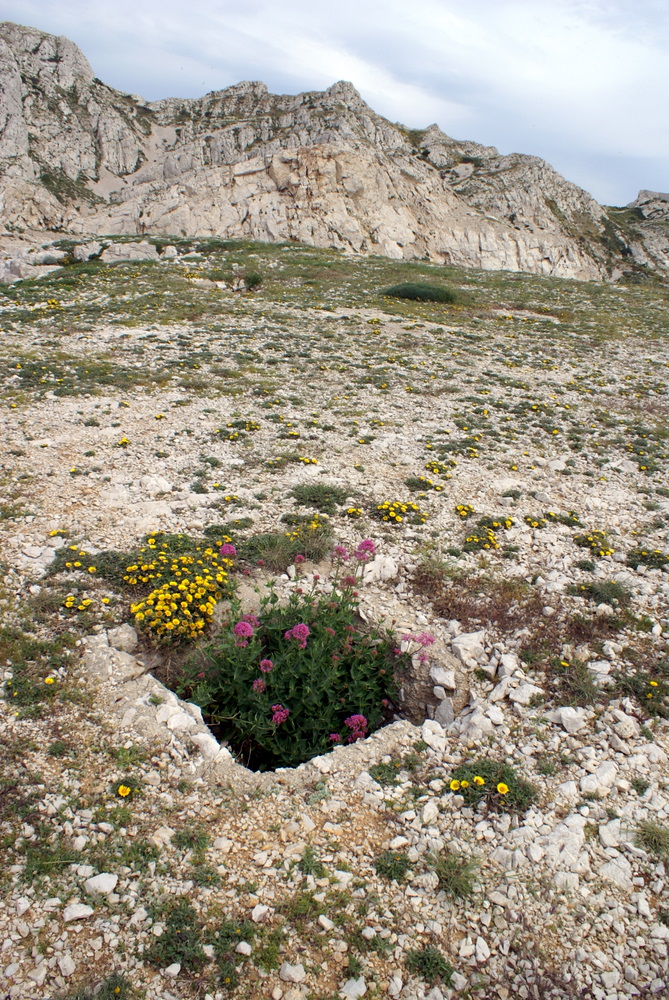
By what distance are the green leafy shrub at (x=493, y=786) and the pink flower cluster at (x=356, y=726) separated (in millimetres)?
1095

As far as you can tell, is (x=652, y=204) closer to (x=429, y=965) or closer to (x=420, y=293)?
(x=420, y=293)

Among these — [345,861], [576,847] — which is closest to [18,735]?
[345,861]

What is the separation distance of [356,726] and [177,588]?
307 cm

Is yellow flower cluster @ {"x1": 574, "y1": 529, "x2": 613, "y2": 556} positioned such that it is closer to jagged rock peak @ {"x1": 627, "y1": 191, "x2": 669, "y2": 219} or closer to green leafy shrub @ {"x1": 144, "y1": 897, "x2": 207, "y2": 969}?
green leafy shrub @ {"x1": 144, "y1": 897, "x2": 207, "y2": 969}

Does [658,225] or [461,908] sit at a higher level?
[658,225]

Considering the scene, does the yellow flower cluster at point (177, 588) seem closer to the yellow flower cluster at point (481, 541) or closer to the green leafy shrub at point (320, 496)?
the green leafy shrub at point (320, 496)

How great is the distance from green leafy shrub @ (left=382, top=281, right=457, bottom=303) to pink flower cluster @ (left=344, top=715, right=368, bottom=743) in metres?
26.0

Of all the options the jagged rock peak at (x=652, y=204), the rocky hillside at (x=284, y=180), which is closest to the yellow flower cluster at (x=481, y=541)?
the rocky hillside at (x=284, y=180)

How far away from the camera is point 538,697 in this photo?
6441mm

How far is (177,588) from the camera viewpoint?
7.47 meters

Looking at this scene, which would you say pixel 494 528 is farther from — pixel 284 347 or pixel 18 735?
pixel 284 347

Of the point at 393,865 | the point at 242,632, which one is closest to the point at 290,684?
the point at 242,632

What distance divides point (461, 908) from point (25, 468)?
1004 cm

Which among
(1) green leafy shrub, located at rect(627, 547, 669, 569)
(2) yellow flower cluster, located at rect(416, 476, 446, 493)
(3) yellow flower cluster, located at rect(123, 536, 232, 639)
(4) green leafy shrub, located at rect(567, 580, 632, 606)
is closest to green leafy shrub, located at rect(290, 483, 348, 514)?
(2) yellow flower cluster, located at rect(416, 476, 446, 493)
